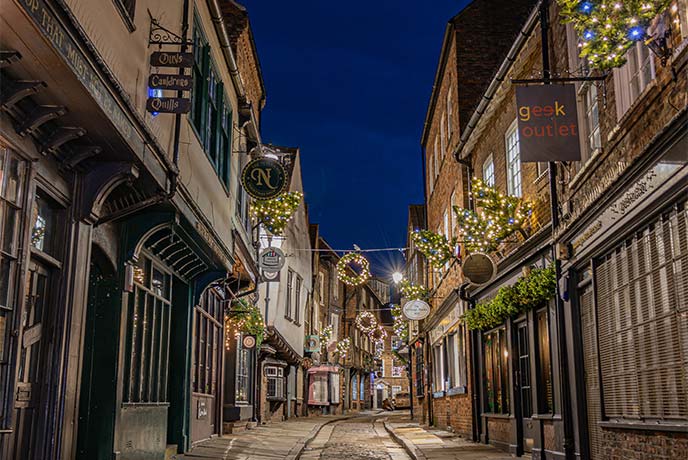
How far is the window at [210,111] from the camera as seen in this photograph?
1205 cm

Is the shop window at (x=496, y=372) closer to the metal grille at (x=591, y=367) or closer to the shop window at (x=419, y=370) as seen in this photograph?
the metal grille at (x=591, y=367)

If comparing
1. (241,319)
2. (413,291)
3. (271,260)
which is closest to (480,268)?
(241,319)

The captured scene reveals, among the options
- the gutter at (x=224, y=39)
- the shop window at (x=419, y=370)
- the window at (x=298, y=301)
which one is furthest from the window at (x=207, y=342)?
the window at (x=298, y=301)

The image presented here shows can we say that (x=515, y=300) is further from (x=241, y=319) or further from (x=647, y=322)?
(x=241, y=319)

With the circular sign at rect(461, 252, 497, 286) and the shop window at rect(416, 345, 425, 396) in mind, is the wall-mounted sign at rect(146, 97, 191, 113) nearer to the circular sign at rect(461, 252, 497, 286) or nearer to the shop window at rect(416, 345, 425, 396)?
the circular sign at rect(461, 252, 497, 286)

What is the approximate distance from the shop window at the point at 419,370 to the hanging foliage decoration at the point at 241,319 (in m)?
11.9

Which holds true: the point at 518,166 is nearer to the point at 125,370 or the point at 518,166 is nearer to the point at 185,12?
the point at 185,12

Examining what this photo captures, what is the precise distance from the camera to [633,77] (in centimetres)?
882

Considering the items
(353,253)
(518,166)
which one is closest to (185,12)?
(518,166)

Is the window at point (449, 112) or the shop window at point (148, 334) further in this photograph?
the window at point (449, 112)

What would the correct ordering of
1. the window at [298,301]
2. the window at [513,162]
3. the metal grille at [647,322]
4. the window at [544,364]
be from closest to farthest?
the metal grille at [647,322]
the window at [544,364]
the window at [513,162]
the window at [298,301]

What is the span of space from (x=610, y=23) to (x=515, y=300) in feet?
25.9

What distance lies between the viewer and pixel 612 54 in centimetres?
661

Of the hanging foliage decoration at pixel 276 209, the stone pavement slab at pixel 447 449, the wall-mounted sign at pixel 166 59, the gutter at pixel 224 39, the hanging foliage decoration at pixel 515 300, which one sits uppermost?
the gutter at pixel 224 39
